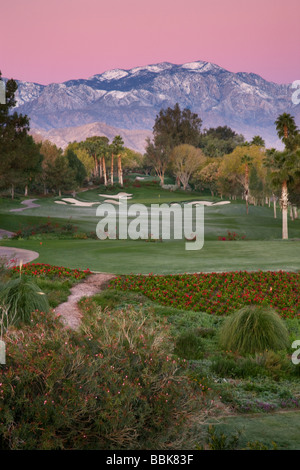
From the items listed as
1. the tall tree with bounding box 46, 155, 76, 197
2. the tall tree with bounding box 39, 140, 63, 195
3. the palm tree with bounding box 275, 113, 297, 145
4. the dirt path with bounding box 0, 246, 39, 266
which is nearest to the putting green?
the dirt path with bounding box 0, 246, 39, 266

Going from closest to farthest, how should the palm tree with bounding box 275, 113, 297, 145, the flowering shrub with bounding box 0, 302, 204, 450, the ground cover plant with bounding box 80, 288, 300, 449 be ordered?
the flowering shrub with bounding box 0, 302, 204, 450 < the ground cover plant with bounding box 80, 288, 300, 449 < the palm tree with bounding box 275, 113, 297, 145

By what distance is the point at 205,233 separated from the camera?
37562 millimetres

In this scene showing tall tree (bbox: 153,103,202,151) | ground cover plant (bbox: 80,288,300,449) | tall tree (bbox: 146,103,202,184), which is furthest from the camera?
tall tree (bbox: 153,103,202,151)

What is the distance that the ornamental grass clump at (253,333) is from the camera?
9086mm

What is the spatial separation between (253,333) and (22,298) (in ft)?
16.6

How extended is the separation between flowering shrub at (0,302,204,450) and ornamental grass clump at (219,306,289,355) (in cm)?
424

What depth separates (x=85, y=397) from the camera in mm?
4316

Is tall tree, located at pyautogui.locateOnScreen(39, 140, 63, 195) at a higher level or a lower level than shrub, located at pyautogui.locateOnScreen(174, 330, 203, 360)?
higher

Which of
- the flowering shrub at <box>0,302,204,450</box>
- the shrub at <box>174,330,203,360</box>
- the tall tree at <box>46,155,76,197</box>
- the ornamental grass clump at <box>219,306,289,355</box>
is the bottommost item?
the shrub at <box>174,330,203,360</box>

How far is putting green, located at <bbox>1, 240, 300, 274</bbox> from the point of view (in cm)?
1805

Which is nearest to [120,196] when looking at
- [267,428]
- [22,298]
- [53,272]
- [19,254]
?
[19,254]

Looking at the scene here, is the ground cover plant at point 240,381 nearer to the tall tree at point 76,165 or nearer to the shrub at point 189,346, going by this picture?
the shrub at point 189,346

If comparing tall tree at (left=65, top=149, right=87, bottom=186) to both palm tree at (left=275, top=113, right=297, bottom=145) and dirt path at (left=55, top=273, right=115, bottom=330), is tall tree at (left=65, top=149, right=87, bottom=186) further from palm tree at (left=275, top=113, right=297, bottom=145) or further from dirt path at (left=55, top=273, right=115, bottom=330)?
dirt path at (left=55, top=273, right=115, bottom=330)

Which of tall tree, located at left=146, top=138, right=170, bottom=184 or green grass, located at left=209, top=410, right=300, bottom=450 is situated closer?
green grass, located at left=209, top=410, right=300, bottom=450
